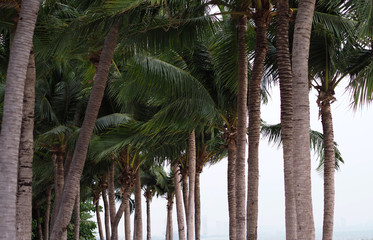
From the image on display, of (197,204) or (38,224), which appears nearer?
(197,204)

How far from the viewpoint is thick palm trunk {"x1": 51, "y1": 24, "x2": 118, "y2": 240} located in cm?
1005

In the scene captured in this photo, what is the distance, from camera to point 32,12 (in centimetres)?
813

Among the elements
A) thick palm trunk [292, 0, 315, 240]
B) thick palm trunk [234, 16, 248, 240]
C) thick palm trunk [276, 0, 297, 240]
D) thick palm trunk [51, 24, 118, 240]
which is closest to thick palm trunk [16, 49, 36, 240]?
thick palm trunk [51, 24, 118, 240]

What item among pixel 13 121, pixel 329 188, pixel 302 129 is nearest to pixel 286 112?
pixel 302 129

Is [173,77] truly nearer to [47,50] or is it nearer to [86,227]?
[47,50]

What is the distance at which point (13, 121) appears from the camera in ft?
23.7

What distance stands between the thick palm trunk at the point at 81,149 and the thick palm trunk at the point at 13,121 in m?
2.68

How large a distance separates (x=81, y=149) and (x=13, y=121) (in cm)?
310

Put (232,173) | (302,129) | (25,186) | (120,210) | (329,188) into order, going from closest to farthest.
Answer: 1. (302,129)
2. (25,186)
3. (329,188)
4. (232,173)
5. (120,210)

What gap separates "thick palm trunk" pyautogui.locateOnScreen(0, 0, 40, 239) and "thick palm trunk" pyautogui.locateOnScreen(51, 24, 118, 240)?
8.79 feet

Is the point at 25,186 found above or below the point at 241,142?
below

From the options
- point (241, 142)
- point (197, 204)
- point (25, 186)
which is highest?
point (241, 142)

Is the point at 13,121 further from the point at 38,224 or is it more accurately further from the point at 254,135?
the point at 38,224

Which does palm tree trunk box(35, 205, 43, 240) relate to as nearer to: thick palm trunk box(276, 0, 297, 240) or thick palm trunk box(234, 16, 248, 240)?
thick palm trunk box(234, 16, 248, 240)
